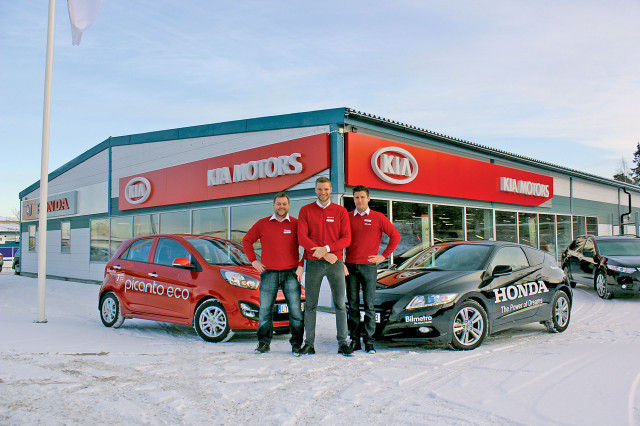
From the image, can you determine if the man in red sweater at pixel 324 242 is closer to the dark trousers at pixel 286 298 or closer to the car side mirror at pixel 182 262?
the dark trousers at pixel 286 298

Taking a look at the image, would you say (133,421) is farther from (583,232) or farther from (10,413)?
(583,232)

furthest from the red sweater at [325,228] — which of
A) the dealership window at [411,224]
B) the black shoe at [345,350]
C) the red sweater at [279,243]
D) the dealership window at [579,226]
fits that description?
the dealership window at [579,226]

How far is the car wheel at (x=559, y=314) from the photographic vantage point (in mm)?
7648

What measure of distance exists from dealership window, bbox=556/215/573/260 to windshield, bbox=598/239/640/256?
290 inches

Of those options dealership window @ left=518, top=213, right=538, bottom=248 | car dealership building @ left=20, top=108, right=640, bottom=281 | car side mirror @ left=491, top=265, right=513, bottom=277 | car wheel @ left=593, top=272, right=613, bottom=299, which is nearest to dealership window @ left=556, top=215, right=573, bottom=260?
car dealership building @ left=20, top=108, right=640, bottom=281

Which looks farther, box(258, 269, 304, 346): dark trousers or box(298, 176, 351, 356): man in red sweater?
box(258, 269, 304, 346): dark trousers

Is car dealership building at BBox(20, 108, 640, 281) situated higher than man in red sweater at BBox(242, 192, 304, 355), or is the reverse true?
car dealership building at BBox(20, 108, 640, 281)

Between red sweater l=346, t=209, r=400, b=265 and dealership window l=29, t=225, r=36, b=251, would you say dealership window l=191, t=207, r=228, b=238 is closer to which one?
red sweater l=346, t=209, r=400, b=265

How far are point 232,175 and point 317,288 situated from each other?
781cm

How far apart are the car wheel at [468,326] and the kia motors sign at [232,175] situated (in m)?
5.22

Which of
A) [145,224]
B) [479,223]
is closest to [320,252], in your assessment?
[479,223]

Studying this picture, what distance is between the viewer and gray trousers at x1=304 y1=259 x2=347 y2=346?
598 centimetres

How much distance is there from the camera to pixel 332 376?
4992mm

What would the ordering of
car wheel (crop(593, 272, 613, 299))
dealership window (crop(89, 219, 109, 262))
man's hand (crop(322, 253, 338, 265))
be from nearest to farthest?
man's hand (crop(322, 253, 338, 265)), car wheel (crop(593, 272, 613, 299)), dealership window (crop(89, 219, 109, 262))
